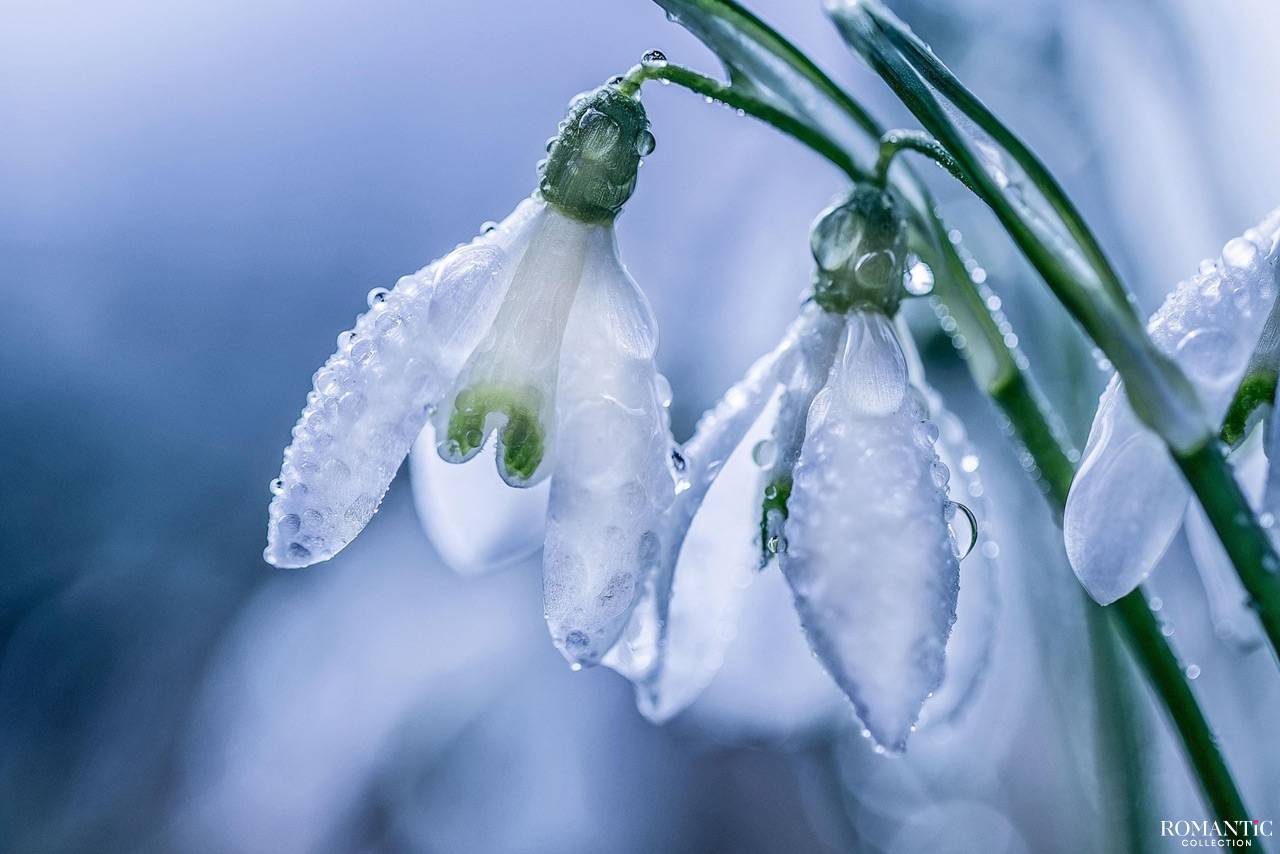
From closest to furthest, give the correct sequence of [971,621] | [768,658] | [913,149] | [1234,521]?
[1234,521], [913,149], [971,621], [768,658]

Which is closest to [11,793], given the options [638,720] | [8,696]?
[8,696]

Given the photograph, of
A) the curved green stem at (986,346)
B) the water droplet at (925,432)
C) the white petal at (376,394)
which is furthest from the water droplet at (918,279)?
the white petal at (376,394)

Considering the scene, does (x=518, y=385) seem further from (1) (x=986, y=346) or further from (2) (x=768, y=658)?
(2) (x=768, y=658)

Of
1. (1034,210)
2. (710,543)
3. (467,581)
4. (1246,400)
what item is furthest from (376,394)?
(467,581)

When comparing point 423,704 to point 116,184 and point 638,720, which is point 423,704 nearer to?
point 638,720

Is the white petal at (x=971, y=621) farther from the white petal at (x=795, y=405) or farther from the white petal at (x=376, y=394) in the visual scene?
the white petal at (x=376, y=394)

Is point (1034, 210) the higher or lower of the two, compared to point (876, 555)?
higher

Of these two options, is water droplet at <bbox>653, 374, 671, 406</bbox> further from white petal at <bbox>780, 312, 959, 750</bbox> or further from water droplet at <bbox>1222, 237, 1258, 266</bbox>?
water droplet at <bbox>1222, 237, 1258, 266</bbox>
